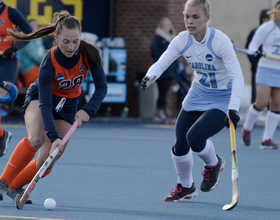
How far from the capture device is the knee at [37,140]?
367 centimetres

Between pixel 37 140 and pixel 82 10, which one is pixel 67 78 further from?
pixel 82 10

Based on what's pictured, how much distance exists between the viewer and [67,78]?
366 cm

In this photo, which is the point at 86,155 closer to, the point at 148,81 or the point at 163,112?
the point at 148,81

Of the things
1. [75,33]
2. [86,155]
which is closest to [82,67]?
[75,33]

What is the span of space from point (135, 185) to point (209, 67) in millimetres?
1322

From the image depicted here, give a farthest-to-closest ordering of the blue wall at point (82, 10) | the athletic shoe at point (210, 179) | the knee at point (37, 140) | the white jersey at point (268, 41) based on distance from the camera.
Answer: the blue wall at point (82, 10)
the white jersey at point (268, 41)
the athletic shoe at point (210, 179)
the knee at point (37, 140)

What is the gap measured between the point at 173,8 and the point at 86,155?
5.62 meters

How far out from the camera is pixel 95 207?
3.73 metres

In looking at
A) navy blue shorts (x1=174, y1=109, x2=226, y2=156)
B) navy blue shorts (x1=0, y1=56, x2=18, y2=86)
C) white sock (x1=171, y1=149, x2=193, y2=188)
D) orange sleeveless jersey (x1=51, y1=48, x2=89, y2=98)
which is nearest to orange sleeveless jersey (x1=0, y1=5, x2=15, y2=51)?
navy blue shorts (x1=0, y1=56, x2=18, y2=86)

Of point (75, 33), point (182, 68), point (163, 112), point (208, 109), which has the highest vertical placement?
point (75, 33)

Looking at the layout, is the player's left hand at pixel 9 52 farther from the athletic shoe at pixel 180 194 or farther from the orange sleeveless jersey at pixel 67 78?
the athletic shoe at pixel 180 194

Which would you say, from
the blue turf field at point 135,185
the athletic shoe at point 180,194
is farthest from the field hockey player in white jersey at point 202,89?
the blue turf field at point 135,185

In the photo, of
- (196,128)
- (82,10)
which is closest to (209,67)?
(196,128)

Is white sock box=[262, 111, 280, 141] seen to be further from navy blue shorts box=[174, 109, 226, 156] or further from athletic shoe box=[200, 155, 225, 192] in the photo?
navy blue shorts box=[174, 109, 226, 156]
